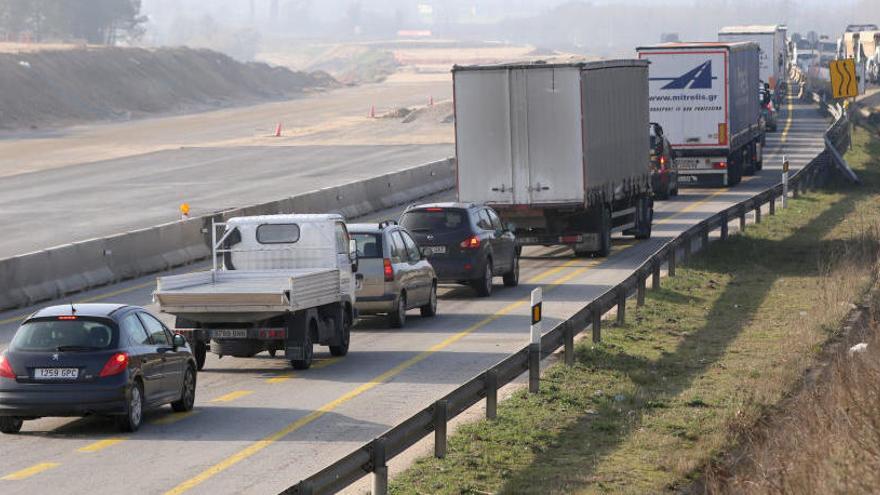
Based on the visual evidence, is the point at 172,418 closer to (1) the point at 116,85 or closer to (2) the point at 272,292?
(2) the point at 272,292

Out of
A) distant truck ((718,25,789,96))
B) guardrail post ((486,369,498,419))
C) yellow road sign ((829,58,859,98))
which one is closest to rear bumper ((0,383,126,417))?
guardrail post ((486,369,498,419))

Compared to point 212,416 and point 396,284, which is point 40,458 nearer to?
point 212,416

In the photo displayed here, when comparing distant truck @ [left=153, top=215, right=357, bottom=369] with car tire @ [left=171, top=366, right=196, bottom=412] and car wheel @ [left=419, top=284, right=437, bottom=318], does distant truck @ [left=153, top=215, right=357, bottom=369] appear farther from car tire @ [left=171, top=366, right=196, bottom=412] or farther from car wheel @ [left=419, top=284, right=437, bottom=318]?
car wheel @ [left=419, top=284, right=437, bottom=318]

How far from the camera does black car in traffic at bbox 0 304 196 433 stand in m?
15.9

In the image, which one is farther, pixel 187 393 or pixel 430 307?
pixel 430 307

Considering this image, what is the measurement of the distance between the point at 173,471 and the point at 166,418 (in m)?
3.05

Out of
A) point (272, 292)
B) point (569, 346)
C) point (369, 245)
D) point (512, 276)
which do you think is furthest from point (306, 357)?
point (512, 276)

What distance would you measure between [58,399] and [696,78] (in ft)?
112

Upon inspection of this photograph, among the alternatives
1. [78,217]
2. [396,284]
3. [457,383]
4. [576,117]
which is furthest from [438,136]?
[457,383]

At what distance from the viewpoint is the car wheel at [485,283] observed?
28500 mm

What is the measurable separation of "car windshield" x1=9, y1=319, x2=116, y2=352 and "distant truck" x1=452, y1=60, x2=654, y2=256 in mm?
16799

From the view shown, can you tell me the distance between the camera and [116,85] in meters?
115

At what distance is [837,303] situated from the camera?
24.5 metres

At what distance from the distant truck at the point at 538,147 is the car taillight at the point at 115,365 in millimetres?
17039
